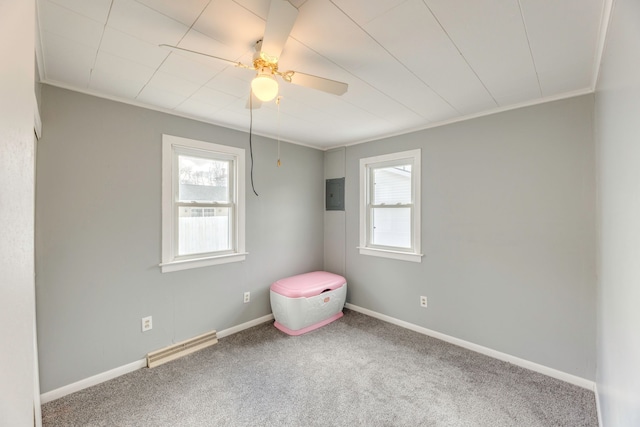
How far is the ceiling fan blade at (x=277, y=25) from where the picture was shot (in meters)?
1.09

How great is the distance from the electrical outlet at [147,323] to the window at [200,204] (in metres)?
0.44

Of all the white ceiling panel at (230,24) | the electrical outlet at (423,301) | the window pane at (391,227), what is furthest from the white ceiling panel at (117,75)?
the electrical outlet at (423,301)

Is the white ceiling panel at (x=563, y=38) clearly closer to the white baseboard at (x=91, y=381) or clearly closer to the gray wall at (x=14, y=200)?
the gray wall at (x=14, y=200)

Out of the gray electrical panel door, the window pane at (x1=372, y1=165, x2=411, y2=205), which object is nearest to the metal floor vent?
the gray electrical panel door

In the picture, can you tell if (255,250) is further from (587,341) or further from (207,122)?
(587,341)

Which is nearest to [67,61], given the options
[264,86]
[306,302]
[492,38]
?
[264,86]

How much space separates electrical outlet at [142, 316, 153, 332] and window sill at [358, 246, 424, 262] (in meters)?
2.43

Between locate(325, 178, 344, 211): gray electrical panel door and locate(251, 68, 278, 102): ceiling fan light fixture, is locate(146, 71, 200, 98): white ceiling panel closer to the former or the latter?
locate(251, 68, 278, 102): ceiling fan light fixture

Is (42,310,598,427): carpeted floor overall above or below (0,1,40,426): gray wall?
below

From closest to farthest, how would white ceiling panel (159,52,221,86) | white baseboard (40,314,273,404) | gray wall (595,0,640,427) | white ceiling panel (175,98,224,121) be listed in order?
1. gray wall (595,0,640,427)
2. white ceiling panel (159,52,221,86)
3. white baseboard (40,314,273,404)
4. white ceiling panel (175,98,224,121)

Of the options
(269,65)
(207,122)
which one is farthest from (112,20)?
(207,122)

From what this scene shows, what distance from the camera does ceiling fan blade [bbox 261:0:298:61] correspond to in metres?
1.09

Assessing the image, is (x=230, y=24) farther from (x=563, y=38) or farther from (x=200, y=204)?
(x=200, y=204)

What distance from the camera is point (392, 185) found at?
11.1 feet
